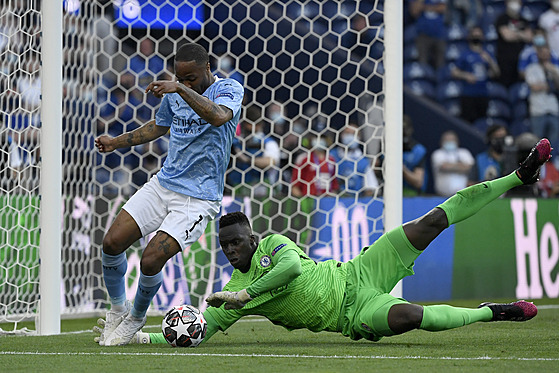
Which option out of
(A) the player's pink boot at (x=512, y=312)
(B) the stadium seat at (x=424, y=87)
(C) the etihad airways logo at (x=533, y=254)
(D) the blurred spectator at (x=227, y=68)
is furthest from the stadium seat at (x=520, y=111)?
(A) the player's pink boot at (x=512, y=312)

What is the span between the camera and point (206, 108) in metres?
5.00

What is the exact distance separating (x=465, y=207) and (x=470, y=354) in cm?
106

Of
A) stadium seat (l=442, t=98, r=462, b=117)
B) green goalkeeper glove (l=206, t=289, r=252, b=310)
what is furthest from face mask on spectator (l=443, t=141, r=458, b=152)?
green goalkeeper glove (l=206, t=289, r=252, b=310)

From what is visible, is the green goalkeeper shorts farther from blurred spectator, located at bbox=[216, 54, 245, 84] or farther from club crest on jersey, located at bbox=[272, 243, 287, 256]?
blurred spectator, located at bbox=[216, 54, 245, 84]

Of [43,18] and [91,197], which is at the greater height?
[43,18]

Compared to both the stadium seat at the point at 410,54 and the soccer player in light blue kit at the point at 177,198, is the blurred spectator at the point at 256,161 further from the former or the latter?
the stadium seat at the point at 410,54

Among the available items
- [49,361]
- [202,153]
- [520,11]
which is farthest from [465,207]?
[520,11]

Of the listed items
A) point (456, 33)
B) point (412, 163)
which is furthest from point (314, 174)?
point (456, 33)

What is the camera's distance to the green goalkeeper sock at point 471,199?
5.40m

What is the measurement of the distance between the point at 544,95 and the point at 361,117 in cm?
469

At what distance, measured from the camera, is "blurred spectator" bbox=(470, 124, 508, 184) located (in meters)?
11.6

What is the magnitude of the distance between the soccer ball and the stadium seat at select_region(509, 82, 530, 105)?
943 centimetres

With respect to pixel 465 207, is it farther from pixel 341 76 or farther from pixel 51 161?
pixel 341 76

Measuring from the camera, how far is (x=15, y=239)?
741 cm
